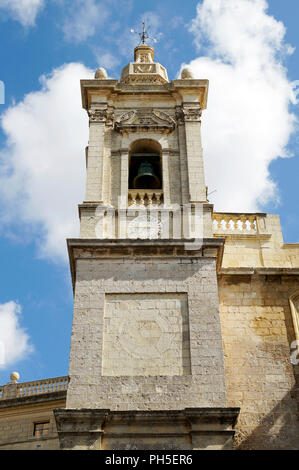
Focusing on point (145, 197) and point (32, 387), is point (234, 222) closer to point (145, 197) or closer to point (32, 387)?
point (145, 197)

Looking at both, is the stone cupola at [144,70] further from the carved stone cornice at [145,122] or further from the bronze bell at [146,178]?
the bronze bell at [146,178]

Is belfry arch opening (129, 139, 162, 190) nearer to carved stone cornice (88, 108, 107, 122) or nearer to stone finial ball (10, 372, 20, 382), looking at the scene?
carved stone cornice (88, 108, 107, 122)

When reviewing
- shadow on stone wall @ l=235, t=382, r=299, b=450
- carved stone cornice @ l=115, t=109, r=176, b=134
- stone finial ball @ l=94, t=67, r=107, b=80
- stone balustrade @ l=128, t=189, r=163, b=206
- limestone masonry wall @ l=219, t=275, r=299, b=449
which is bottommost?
shadow on stone wall @ l=235, t=382, r=299, b=450

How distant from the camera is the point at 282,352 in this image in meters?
15.1

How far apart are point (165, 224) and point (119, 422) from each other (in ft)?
17.5

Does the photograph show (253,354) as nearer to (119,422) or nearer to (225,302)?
(225,302)

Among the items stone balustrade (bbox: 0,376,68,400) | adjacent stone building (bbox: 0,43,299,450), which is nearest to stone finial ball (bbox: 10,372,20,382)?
stone balustrade (bbox: 0,376,68,400)

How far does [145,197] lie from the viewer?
1719 cm

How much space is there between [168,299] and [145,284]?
0.62 meters

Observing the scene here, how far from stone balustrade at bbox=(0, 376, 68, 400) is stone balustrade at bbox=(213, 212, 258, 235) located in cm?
870

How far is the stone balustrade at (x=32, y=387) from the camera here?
23.0 metres

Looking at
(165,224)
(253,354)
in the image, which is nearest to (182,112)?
(165,224)

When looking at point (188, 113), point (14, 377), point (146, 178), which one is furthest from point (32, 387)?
point (188, 113)

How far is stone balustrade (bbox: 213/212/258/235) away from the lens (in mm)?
17608
